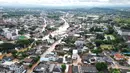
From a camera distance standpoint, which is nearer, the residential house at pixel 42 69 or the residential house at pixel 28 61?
the residential house at pixel 42 69

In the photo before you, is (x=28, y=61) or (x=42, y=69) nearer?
(x=42, y=69)

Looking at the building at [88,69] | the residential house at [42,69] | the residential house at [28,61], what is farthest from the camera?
the residential house at [28,61]

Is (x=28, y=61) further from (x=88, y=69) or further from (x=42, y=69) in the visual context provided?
(x=88, y=69)

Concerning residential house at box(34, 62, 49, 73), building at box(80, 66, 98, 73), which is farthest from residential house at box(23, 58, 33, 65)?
building at box(80, 66, 98, 73)

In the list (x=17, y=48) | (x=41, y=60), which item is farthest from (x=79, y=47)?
(x=17, y=48)

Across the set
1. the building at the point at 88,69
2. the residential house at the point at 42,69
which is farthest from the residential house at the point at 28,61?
the building at the point at 88,69

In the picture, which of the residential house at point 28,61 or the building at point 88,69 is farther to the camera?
the residential house at point 28,61

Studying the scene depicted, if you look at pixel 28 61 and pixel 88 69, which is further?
pixel 28 61

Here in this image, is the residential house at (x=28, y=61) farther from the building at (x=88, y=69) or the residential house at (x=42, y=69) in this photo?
the building at (x=88, y=69)

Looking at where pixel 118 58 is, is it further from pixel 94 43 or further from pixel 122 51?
pixel 94 43

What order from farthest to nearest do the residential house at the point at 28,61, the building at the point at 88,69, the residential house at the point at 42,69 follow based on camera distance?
the residential house at the point at 28,61 → the residential house at the point at 42,69 → the building at the point at 88,69

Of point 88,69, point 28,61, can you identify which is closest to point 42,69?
point 28,61
